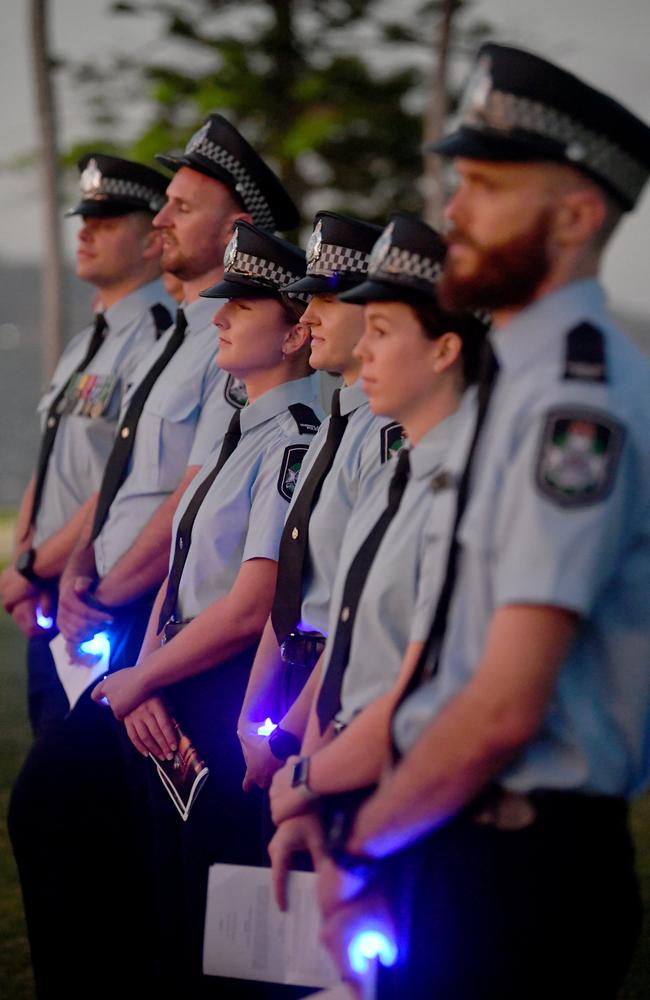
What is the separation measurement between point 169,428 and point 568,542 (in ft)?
7.43

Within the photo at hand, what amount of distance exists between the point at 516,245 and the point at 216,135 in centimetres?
215

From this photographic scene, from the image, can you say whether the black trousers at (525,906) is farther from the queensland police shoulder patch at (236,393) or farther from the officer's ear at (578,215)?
the queensland police shoulder patch at (236,393)

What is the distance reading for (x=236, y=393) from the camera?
367cm

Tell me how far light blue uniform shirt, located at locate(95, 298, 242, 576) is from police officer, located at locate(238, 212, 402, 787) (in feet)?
2.53

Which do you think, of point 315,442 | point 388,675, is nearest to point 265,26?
point 315,442

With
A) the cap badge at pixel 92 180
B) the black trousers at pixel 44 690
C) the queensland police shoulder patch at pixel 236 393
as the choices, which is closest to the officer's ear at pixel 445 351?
the queensland police shoulder patch at pixel 236 393

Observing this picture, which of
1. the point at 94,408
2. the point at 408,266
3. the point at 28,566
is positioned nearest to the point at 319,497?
the point at 408,266

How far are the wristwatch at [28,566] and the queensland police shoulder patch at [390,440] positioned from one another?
6.48ft

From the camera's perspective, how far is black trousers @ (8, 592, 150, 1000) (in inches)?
142

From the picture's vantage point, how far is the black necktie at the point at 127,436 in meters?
3.86

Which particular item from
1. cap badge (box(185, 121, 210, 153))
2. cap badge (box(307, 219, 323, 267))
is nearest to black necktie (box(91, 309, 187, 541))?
cap badge (box(185, 121, 210, 153))

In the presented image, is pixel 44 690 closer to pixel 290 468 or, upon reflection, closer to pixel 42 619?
pixel 42 619

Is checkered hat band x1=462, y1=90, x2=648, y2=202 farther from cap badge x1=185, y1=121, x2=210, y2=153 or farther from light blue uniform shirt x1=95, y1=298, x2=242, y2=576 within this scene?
cap badge x1=185, y1=121, x2=210, y2=153

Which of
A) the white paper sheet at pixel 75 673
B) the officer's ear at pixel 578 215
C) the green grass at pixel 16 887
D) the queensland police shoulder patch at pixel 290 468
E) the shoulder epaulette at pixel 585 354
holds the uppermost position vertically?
the officer's ear at pixel 578 215
